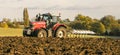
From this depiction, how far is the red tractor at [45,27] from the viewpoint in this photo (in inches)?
947

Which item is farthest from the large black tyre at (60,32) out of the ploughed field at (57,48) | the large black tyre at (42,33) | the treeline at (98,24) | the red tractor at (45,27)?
the treeline at (98,24)

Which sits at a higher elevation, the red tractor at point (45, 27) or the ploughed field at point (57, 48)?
the red tractor at point (45, 27)

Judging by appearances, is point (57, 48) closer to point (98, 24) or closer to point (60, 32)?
point (60, 32)

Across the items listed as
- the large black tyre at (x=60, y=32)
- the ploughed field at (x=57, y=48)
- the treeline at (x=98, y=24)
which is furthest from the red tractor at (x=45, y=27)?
the treeline at (x=98, y=24)

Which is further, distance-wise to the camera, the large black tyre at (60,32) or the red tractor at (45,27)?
the large black tyre at (60,32)

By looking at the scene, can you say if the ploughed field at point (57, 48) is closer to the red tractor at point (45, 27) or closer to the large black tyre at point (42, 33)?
the large black tyre at point (42, 33)

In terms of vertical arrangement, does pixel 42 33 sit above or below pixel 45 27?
below

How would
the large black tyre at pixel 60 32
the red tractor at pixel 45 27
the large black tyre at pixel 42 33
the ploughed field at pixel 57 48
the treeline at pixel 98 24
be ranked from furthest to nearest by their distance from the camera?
the treeline at pixel 98 24 < the large black tyre at pixel 60 32 < the red tractor at pixel 45 27 < the large black tyre at pixel 42 33 < the ploughed field at pixel 57 48

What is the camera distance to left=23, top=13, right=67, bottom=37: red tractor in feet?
78.9

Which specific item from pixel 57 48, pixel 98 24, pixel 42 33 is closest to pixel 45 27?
pixel 42 33

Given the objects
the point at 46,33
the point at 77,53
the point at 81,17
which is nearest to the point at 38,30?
the point at 46,33

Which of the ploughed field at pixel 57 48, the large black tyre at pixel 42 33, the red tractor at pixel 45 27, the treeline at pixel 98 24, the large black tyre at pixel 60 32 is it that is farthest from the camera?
the treeline at pixel 98 24

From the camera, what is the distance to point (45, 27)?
24.5m

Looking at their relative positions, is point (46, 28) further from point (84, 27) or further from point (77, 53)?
point (84, 27)
